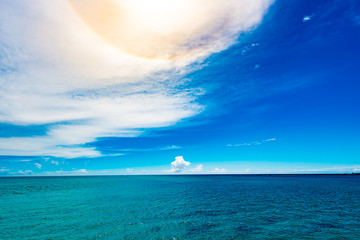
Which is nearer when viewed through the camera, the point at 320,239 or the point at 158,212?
the point at 320,239

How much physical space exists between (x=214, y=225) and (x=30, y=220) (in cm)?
2676

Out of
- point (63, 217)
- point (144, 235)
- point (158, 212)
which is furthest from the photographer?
point (158, 212)

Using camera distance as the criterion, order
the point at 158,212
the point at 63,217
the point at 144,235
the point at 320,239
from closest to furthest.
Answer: the point at 320,239, the point at 144,235, the point at 63,217, the point at 158,212

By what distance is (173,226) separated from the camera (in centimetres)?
2478

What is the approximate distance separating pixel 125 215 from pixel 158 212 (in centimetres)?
549

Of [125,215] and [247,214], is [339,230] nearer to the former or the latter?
[247,214]

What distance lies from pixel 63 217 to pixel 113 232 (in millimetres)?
12557

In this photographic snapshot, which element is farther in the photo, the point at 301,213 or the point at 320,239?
the point at 301,213

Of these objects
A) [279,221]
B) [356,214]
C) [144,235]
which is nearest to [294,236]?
[279,221]

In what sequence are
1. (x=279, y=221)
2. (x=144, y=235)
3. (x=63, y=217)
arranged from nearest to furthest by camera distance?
(x=144, y=235), (x=279, y=221), (x=63, y=217)

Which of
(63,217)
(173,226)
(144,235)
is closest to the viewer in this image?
(144,235)

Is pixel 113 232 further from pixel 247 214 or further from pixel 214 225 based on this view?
pixel 247 214

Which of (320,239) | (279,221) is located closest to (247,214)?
(279,221)

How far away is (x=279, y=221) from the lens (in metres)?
26.4
